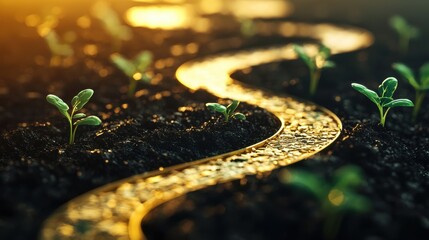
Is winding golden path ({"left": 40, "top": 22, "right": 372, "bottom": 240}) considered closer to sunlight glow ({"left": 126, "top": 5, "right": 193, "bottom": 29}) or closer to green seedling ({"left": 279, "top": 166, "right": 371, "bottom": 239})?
green seedling ({"left": 279, "top": 166, "right": 371, "bottom": 239})

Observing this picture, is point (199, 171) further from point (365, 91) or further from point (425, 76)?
point (425, 76)

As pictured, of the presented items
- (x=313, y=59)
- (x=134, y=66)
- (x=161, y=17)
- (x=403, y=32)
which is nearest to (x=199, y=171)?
(x=134, y=66)

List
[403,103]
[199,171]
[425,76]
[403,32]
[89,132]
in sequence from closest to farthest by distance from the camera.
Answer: [199,171]
[403,103]
[89,132]
[425,76]
[403,32]

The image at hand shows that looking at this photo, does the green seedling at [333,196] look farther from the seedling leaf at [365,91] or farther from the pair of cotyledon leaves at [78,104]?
the pair of cotyledon leaves at [78,104]

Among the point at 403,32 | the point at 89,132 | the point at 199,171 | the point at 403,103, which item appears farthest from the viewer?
the point at 403,32

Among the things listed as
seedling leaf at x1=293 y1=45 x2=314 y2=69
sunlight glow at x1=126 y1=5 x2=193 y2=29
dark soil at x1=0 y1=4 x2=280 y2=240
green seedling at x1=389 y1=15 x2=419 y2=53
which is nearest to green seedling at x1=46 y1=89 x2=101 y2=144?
dark soil at x1=0 y1=4 x2=280 y2=240

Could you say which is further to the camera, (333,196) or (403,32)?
(403,32)

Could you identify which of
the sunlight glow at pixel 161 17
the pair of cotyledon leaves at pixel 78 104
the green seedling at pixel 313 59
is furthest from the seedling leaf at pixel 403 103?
the sunlight glow at pixel 161 17
